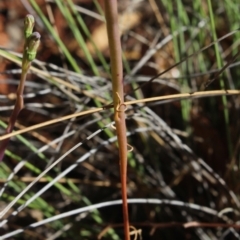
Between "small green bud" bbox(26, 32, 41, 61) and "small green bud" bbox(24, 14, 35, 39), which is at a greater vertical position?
"small green bud" bbox(24, 14, 35, 39)

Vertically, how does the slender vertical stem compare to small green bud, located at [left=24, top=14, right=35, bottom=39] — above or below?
below

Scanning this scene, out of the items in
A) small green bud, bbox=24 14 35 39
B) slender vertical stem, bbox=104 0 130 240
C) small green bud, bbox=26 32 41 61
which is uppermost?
small green bud, bbox=24 14 35 39

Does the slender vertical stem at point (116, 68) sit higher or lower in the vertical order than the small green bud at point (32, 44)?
lower

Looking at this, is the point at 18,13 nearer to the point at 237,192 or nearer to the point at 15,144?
the point at 15,144

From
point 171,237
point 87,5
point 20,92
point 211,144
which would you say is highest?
point 87,5

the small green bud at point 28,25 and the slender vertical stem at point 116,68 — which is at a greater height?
the small green bud at point 28,25

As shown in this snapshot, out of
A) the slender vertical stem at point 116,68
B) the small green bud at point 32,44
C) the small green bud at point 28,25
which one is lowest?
the slender vertical stem at point 116,68

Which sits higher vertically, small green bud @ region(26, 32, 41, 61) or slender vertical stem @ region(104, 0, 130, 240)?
small green bud @ region(26, 32, 41, 61)

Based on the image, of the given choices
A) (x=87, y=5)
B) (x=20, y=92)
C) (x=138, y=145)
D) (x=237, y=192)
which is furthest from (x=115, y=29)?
(x=87, y=5)
